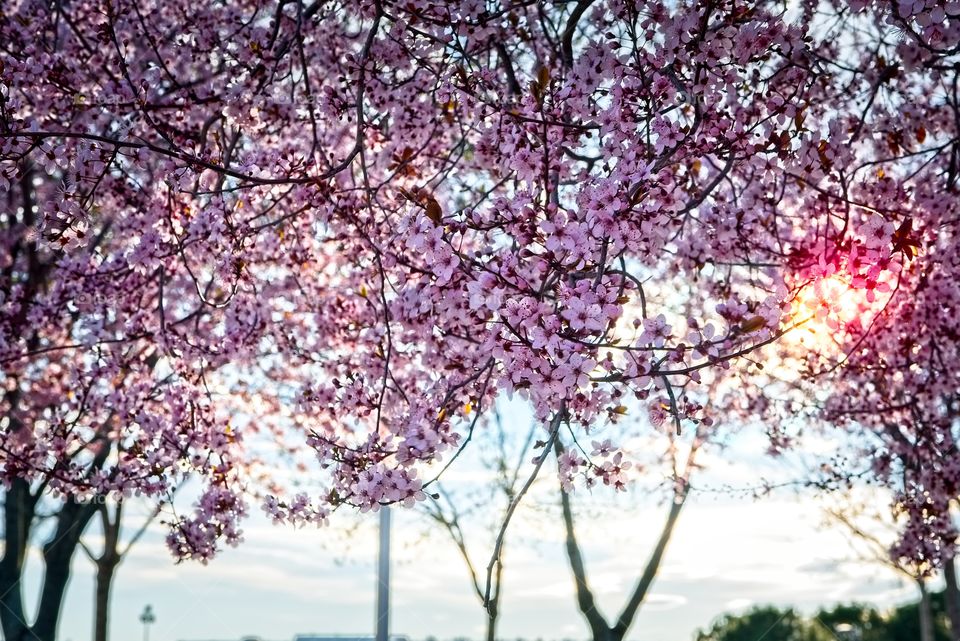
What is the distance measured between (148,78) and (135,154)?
1069mm

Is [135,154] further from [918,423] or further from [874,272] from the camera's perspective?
[918,423]

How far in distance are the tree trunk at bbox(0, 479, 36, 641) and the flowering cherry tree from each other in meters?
4.09

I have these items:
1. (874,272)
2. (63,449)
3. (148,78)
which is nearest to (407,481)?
(874,272)

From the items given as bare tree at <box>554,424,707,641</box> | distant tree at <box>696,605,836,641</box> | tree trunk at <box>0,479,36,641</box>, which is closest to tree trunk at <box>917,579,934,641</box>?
bare tree at <box>554,424,707,641</box>

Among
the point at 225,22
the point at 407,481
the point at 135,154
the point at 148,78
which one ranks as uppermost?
the point at 225,22

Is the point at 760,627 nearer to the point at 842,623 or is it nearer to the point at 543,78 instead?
the point at 842,623

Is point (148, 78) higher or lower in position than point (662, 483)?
higher

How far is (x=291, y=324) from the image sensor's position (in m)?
8.60

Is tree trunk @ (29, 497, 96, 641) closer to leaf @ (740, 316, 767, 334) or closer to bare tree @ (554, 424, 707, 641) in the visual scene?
bare tree @ (554, 424, 707, 641)

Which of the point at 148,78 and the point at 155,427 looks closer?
the point at 148,78

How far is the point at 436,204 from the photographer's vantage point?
3.32 m

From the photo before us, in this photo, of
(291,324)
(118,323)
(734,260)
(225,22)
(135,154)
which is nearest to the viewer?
(135,154)

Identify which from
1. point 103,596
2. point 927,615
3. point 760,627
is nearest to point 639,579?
point 103,596

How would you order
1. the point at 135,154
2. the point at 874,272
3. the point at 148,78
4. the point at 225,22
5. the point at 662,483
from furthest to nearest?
the point at 662,483 < the point at 225,22 < the point at 148,78 < the point at 135,154 < the point at 874,272
